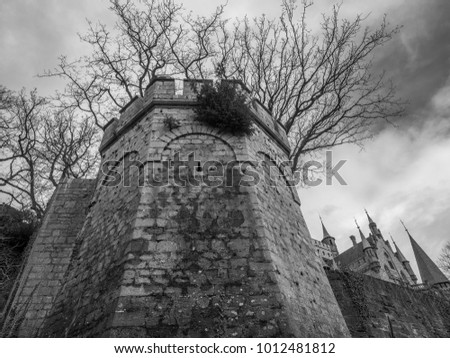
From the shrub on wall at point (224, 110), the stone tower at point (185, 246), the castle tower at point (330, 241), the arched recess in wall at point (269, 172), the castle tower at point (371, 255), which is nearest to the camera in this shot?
the stone tower at point (185, 246)

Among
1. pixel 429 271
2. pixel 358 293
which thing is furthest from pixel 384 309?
pixel 429 271

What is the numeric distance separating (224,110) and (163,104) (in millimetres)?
1458

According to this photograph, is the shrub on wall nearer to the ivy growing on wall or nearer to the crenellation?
the crenellation

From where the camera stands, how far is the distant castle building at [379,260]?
1194 inches

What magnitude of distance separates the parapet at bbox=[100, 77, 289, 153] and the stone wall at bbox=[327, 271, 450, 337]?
406cm

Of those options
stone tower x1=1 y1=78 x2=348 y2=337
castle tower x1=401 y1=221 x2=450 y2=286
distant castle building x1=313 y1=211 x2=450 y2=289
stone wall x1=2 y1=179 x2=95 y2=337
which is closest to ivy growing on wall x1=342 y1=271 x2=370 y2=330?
stone tower x1=1 y1=78 x2=348 y2=337

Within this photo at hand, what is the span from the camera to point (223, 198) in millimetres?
5035

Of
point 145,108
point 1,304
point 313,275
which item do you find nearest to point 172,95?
point 145,108

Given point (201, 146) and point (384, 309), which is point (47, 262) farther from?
point (384, 309)

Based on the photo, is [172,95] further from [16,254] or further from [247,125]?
[16,254]

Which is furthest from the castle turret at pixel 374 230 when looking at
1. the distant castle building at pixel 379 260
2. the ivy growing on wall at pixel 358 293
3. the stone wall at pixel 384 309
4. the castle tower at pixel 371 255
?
the ivy growing on wall at pixel 358 293

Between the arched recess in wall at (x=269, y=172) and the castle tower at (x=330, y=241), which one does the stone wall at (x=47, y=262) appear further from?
the castle tower at (x=330, y=241)

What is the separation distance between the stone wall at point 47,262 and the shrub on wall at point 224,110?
173 inches
